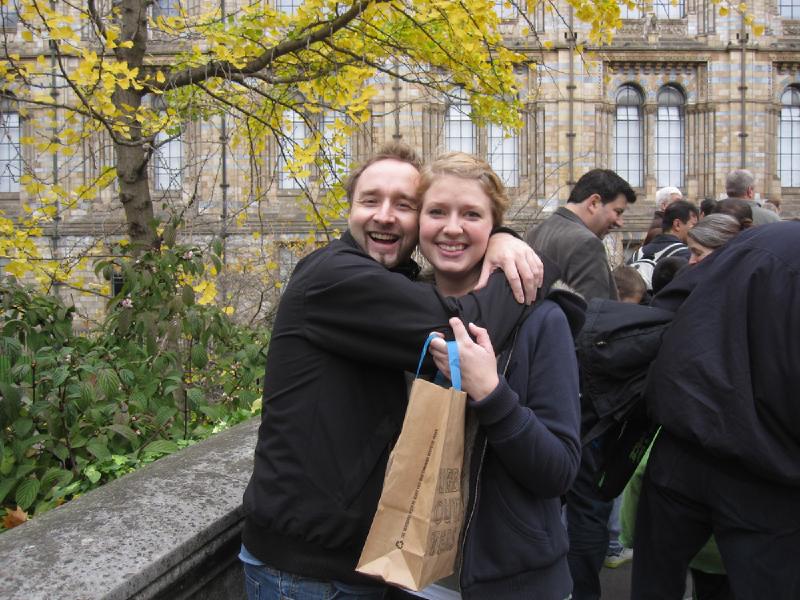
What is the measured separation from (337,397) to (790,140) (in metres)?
25.3

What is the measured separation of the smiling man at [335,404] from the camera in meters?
1.52

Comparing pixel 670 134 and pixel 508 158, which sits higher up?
pixel 670 134

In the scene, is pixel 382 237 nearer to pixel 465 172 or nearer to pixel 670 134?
pixel 465 172

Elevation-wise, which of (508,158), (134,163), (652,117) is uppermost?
(652,117)

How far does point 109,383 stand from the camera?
3.03 m

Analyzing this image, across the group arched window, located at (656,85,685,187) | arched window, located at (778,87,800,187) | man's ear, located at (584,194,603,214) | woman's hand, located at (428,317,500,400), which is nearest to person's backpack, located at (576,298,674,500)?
woman's hand, located at (428,317,500,400)

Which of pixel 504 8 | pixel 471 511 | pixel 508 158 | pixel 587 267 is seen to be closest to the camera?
pixel 471 511

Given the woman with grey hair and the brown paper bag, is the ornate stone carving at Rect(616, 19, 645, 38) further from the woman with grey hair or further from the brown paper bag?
the brown paper bag

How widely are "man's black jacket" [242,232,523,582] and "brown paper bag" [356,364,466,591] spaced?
151 millimetres

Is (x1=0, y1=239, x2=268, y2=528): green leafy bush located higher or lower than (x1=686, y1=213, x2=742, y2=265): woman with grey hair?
lower

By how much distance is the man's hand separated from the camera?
61.6 inches

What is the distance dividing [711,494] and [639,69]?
2278cm

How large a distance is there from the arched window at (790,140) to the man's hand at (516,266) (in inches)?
953

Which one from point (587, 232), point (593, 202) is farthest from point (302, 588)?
point (593, 202)
